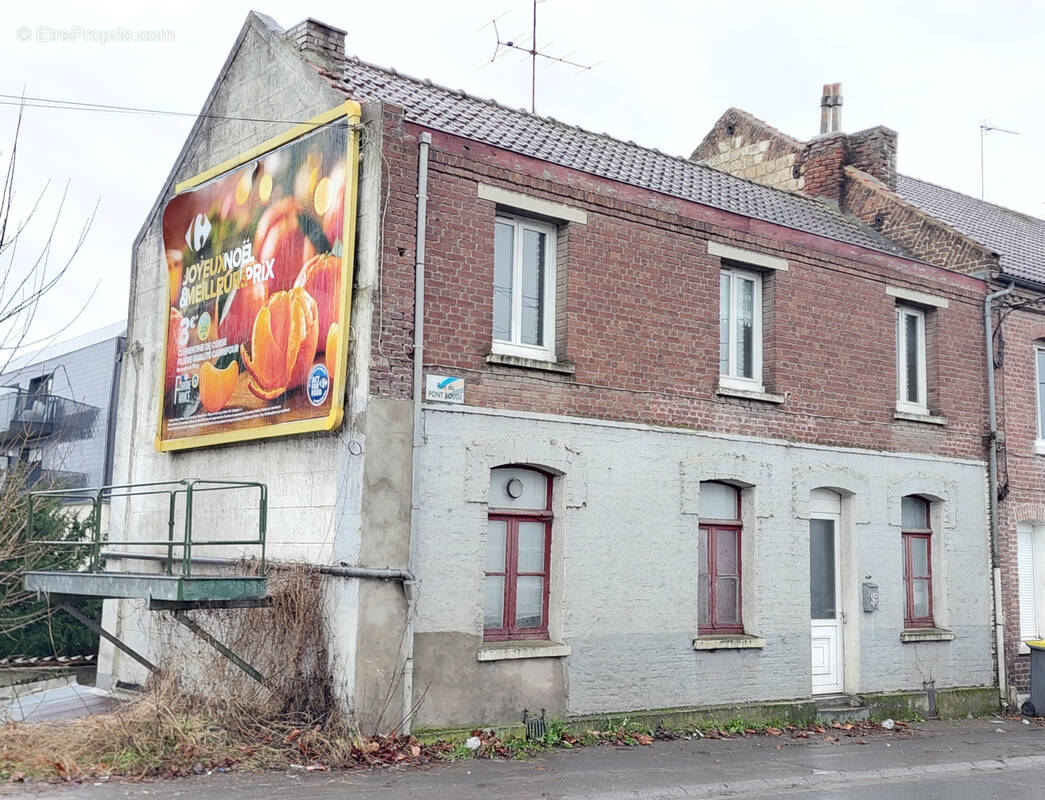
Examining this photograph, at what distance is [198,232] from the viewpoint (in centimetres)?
1474

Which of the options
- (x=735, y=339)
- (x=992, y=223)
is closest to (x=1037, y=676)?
(x=735, y=339)

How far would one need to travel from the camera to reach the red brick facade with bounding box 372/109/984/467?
40.3 feet

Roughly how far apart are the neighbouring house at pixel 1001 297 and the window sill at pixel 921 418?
3.35ft

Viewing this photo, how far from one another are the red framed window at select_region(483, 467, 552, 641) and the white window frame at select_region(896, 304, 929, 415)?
6649mm

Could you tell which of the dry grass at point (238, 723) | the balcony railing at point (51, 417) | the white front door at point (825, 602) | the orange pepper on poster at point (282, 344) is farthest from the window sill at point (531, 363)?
the balcony railing at point (51, 417)

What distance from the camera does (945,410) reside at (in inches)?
680

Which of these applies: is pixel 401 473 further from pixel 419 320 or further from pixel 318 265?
pixel 318 265

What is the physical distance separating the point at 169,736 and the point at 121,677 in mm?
5463

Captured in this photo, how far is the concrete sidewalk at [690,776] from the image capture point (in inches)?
378

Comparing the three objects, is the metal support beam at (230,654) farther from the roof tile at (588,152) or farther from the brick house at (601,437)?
the roof tile at (588,152)

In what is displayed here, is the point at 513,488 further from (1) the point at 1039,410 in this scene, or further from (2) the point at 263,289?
(1) the point at 1039,410

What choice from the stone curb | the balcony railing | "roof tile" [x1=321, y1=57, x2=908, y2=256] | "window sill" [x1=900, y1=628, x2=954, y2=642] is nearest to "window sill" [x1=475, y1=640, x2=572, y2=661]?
the stone curb

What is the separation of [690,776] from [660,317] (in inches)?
218

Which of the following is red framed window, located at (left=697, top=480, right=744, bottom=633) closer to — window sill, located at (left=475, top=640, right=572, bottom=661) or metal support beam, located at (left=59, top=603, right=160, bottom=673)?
window sill, located at (left=475, top=640, right=572, bottom=661)
